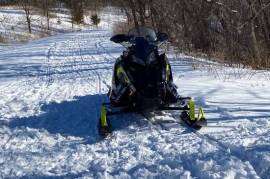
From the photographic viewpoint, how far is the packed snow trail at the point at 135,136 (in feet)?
16.4

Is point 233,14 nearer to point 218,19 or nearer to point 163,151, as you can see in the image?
point 218,19

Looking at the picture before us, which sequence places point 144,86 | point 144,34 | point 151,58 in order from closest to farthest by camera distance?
point 144,86 → point 151,58 → point 144,34

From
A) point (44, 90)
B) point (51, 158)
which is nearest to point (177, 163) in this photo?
point (51, 158)

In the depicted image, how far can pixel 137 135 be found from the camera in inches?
252

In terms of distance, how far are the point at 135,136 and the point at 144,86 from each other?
866 mm

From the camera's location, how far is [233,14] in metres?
16.1

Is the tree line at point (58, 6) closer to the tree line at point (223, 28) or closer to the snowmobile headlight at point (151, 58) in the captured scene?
the tree line at point (223, 28)

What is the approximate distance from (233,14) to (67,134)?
35.1 ft

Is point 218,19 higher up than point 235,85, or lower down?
higher up

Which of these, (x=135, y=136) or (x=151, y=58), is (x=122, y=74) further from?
(x=135, y=136)

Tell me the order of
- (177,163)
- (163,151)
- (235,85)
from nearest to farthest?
1. (177,163)
2. (163,151)
3. (235,85)

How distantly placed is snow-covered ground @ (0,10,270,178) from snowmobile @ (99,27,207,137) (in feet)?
0.67

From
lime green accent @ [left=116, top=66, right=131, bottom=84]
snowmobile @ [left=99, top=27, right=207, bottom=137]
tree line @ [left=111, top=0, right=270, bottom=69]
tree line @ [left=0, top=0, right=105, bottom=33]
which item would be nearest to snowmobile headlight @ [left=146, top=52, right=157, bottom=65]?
snowmobile @ [left=99, top=27, right=207, bottom=137]

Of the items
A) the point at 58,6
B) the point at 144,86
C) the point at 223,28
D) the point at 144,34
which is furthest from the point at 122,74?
the point at 58,6
